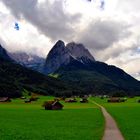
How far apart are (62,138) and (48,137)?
1.90 meters

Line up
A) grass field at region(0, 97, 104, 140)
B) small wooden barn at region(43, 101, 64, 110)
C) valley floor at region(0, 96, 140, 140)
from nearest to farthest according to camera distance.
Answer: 1. grass field at region(0, 97, 104, 140)
2. valley floor at region(0, 96, 140, 140)
3. small wooden barn at region(43, 101, 64, 110)

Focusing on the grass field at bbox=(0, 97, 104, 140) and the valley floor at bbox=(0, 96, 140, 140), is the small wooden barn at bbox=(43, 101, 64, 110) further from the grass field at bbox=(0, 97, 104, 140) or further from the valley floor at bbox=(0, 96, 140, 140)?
the grass field at bbox=(0, 97, 104, 140)

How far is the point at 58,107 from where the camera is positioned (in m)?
148

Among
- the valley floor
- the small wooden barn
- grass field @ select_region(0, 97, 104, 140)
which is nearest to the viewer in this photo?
grass field @ select_region(0, 97, 104, 140)

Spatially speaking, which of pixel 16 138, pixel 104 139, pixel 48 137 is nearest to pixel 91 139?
pixel 104 139

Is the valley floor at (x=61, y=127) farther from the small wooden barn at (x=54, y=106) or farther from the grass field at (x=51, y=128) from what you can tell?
the small wooden barn at (x=54, y=106)

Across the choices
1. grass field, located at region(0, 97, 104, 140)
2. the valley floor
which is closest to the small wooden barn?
the valley floor

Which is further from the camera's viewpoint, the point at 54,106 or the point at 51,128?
the point at 54,106

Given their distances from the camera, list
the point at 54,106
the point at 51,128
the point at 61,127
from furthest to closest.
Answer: the point at 54,106 → the point at 61,127 → the point at 51,128

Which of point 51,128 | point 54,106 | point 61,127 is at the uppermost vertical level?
point 54,106

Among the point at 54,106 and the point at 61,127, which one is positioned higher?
the point at 54,106

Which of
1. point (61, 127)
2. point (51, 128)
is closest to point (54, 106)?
point (61, 127)

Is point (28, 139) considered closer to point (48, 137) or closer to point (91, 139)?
point (48, 137)

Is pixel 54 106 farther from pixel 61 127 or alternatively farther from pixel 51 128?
pixel 51 128
